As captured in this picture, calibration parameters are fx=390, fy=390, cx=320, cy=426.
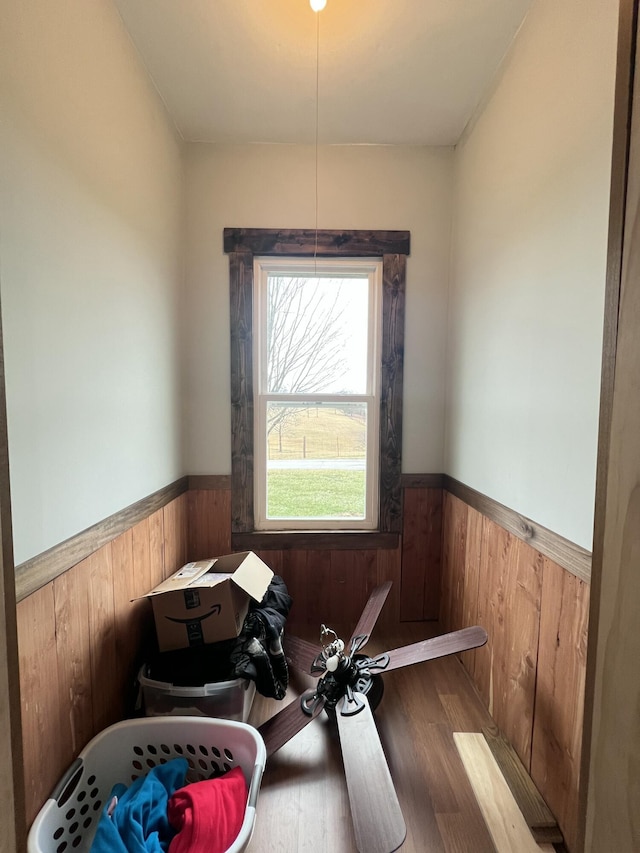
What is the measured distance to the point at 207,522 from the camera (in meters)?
2.33

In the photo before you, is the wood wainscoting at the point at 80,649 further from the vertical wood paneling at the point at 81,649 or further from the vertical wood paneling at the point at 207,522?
the vertical wood paneling at the point at 207,522

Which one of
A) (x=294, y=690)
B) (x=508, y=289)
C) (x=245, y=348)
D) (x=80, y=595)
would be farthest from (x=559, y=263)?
(x=294, y=690)

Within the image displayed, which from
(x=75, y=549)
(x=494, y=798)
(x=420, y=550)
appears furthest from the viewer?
(x=420, y=550)

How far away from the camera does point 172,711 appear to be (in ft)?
5.00

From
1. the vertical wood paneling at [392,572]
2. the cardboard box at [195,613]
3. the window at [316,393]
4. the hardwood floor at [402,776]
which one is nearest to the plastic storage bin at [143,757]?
the hardwood floor at [402,776]

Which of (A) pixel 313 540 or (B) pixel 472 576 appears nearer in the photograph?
(B) pixel 472 576

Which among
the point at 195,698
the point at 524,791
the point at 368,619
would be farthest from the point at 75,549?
the point at 524,791

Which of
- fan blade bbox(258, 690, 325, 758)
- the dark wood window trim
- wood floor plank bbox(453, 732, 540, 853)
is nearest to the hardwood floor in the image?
wood floor plank bbox(453, 732, 540, 853)

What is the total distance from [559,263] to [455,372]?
0.96m

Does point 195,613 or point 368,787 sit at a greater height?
point 195,613

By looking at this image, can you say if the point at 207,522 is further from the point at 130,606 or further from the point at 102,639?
the point at 102,639

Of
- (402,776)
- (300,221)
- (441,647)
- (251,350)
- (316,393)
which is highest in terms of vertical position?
(300,221)

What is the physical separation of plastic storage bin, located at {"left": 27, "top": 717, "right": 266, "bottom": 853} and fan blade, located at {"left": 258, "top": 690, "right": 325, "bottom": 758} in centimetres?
9

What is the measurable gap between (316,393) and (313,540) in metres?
0.89
